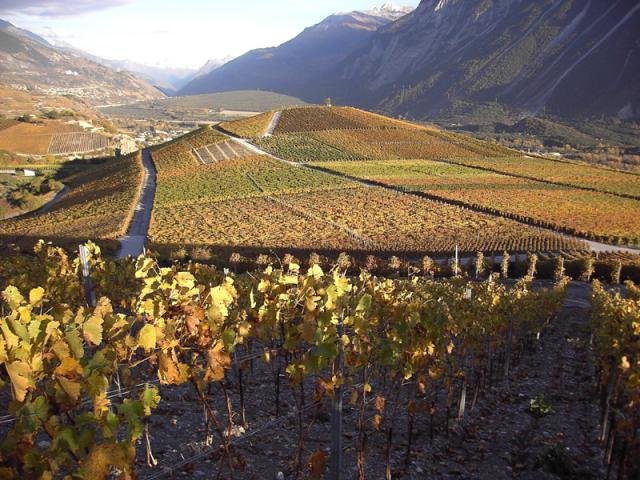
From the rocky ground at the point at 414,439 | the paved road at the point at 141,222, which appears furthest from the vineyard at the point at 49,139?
the rocky ground at the point at 414,439

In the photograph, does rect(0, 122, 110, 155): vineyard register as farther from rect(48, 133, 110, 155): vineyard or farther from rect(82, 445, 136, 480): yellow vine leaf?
rect(82, 445, 136, 480): yellow vine leaf

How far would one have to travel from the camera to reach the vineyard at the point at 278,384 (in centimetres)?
359

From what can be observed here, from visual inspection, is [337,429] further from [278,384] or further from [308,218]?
[308,218]

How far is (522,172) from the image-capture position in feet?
216

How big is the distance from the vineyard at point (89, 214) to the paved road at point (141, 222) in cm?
63

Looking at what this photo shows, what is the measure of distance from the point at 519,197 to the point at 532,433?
146ft

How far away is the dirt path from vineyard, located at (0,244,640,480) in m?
0.05

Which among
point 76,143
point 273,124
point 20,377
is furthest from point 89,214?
point 76,143

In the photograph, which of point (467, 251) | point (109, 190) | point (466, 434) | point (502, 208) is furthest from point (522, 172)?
point (466, 434)

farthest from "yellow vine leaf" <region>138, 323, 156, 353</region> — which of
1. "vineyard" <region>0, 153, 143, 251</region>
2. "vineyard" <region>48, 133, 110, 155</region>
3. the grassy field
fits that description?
"vineyard" <region>48, 133, 110, 155</region>

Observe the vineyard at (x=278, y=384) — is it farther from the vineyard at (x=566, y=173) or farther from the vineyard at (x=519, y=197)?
the vineyard at (x=566, y=173)

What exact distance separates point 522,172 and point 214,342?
67.7 metres

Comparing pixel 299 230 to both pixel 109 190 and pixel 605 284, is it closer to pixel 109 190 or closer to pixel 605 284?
pixel 605 284

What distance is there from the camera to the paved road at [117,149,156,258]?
3261cm
